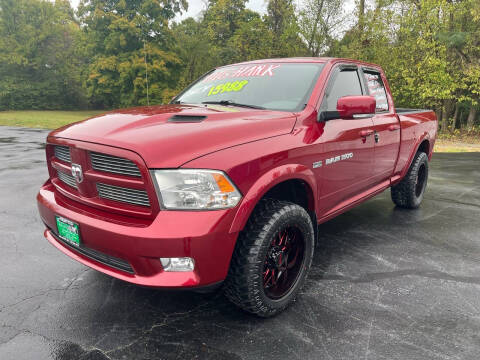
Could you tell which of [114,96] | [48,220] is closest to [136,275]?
[48,220]

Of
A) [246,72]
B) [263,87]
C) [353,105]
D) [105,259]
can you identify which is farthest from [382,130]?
[105,259]

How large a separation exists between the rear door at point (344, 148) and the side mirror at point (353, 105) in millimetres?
168

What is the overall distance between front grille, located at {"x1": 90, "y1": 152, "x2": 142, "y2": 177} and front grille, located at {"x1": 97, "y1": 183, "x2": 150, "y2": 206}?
10 cm

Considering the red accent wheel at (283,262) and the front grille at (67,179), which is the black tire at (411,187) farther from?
the front grille at (67,179)

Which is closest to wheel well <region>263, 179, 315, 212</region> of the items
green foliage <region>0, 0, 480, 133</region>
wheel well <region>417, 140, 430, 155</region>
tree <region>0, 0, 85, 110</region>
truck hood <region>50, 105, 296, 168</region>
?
truck hood <region>50, 105, 296, 168</region>

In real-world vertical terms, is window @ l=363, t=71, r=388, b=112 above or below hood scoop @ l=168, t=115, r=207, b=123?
above

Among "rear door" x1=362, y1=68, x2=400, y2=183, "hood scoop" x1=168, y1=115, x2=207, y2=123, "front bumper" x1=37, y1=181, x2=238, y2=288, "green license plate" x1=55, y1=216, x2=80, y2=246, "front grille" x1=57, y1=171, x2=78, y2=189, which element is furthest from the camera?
"rear door" x1=362, y1=68, x2=400, y2=183

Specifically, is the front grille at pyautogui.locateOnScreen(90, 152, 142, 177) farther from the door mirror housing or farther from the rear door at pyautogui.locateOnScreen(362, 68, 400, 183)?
the rear door at pyautogui.locateOnScreen(362, 68, 400, 183)

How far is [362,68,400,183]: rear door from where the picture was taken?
3.78 meters

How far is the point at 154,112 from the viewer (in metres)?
2.71

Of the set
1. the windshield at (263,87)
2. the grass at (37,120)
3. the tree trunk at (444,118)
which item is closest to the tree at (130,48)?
the grass at (37,120)

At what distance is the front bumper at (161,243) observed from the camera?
6.40ft

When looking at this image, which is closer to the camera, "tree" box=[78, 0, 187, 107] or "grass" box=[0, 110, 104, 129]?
"grass" box=[0, 110, 104, 129]

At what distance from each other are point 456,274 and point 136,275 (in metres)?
2.74
